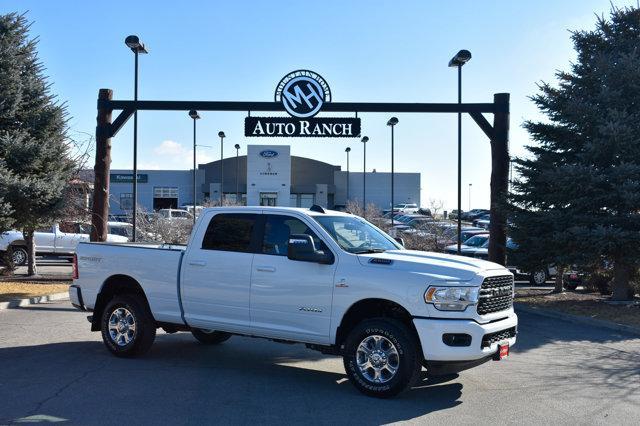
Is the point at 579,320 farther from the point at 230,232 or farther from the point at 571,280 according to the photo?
the point at 230,232

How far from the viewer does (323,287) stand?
7.37 m

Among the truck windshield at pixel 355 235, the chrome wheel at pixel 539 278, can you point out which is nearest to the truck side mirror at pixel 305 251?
the truck windshield at pixel 355 235

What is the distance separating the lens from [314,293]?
7418 millimetres

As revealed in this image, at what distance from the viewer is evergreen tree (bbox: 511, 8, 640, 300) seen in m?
14.5

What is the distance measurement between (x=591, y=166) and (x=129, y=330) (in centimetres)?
1103

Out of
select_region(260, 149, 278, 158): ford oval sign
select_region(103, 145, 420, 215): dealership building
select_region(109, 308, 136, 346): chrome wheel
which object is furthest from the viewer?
select_region(103, 145, 420, 215): dealership building

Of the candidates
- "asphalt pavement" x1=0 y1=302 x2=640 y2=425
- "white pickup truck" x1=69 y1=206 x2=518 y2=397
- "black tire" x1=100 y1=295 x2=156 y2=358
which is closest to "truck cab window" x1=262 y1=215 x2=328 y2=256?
"white pickup truck" x1=69 y1=206 x2=518 y2=397

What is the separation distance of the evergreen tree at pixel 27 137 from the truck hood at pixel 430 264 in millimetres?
10597

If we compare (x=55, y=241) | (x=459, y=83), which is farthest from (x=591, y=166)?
(x=55, y=241)

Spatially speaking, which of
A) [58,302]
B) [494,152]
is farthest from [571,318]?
[58,302]

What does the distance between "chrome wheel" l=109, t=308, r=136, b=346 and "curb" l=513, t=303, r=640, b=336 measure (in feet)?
29.9

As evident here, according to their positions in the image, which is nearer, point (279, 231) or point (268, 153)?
point (279, 231)

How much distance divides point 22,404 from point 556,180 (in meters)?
12.4

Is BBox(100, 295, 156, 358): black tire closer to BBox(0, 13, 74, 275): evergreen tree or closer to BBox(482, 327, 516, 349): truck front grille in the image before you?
BBox(482, 327, 516, 349): truck front grille
